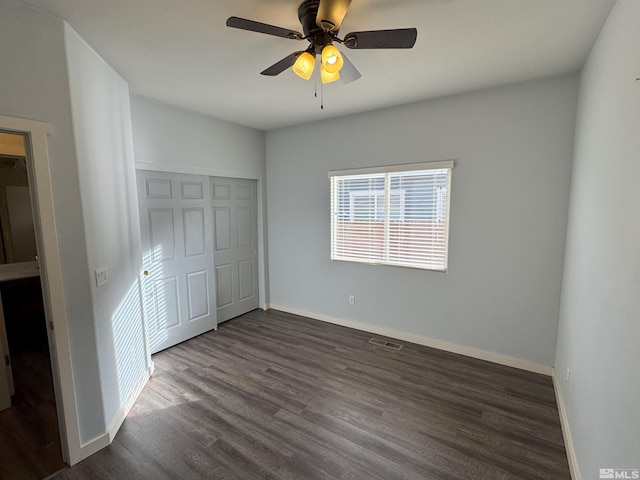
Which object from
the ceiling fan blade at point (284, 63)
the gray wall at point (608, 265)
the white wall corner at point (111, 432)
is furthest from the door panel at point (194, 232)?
the gray wall at point (608, 265)

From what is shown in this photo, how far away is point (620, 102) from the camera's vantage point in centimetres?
142

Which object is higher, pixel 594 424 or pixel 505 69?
pixel 505 69

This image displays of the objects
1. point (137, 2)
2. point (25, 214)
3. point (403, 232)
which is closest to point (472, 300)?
point (403, 232)

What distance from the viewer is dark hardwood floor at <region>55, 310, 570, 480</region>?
5.86 ft

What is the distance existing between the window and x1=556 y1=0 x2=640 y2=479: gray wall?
3.85 feet

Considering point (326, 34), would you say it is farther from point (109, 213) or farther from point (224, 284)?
point (224, 284)

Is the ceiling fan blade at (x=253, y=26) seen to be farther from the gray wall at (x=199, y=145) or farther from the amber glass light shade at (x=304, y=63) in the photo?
the gray wall at (x=199, y=145)

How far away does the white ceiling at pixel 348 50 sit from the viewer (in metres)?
1.62

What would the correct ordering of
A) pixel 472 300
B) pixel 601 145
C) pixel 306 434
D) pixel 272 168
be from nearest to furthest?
pixel 601 145, pixel 306 434, pixel 472 300, pixel 272 168

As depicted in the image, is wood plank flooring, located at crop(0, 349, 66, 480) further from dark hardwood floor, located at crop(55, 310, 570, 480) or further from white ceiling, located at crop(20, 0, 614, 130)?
white ceiling, located at crop(20, 0, 614, 130)

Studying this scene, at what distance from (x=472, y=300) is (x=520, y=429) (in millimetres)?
1209

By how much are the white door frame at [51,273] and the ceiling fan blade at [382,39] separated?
5.90 feet

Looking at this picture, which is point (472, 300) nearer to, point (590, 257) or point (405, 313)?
point (405, 313)

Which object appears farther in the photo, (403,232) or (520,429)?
→ (403,232)
